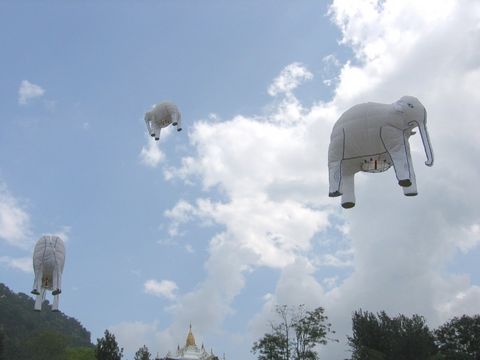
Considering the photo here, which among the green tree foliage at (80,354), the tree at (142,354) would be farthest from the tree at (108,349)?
the green tree foliage at (80,354)

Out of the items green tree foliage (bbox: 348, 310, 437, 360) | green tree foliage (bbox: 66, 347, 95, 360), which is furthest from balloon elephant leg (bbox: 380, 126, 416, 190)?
green tree foliage (bbox: 66, 347, 95, 360)

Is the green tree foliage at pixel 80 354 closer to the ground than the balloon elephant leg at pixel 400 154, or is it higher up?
higher up

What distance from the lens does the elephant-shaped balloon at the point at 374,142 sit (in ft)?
47.2

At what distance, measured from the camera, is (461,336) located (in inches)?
1860

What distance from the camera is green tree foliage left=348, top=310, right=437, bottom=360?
32.7 m

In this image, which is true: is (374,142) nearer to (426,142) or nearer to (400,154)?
(400,154)

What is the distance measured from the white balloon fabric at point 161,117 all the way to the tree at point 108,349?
33.5ft

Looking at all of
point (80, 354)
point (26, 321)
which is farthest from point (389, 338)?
point (26, 321)

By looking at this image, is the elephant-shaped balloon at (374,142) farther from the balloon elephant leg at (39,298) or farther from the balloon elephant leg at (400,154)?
the balloon elephant leg at (39,298)

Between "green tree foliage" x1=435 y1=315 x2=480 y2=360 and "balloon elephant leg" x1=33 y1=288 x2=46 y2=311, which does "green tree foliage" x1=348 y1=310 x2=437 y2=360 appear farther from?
"balloon elephant leg" x1=33 y1=288 x2=46 y2=311

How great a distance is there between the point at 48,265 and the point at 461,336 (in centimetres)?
3738

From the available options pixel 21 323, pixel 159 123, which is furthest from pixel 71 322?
pixel 159 123

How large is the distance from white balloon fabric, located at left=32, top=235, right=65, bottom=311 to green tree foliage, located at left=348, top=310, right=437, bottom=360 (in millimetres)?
18175

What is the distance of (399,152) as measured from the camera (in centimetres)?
1430
